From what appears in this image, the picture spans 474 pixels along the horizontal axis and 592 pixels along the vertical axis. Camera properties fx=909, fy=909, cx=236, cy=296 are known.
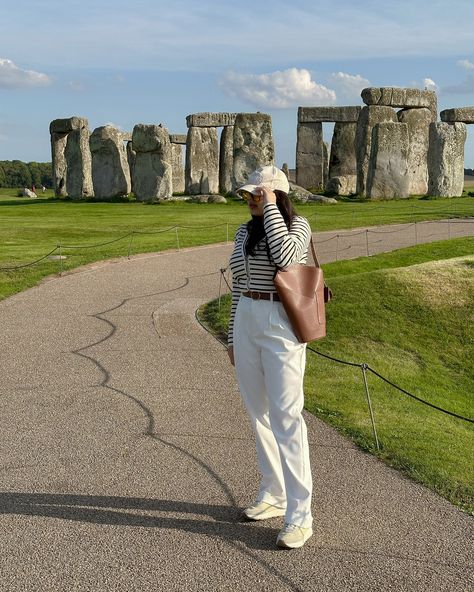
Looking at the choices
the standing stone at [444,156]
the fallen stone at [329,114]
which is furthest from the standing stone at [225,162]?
the standing stone at [444,156]

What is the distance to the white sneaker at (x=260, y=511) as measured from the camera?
599 cm

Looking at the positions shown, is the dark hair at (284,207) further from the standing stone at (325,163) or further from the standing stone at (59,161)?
the standing stone at (325,163)

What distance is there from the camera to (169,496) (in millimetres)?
6461

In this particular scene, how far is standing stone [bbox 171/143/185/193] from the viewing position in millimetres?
50656

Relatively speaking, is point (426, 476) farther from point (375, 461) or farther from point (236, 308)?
point (236, 308)

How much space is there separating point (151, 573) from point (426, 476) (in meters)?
2.68

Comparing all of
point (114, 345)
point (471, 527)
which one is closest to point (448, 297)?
point (114, 345)

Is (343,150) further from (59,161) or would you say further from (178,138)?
(59,161)

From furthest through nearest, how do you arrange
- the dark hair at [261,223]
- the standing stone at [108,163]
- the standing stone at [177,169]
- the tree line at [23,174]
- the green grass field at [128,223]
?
1. the tree line at [23,174]
2. the standing stone at [177,169]
3. the standing stone at [108,163]
4. the green grass field at [128,223]
5. the dark hair at [261,223]

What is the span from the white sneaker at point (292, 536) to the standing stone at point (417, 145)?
35.3 meters

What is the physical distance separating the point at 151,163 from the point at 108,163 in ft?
9.77

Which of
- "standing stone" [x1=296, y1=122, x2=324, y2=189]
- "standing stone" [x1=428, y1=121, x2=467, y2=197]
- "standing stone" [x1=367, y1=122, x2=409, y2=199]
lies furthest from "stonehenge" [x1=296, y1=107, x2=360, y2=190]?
"standing stone" [x1=367, y1=122, x2=409, y2=199]

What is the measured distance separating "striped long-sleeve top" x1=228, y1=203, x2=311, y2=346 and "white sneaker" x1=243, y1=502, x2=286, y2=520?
1.27 meters

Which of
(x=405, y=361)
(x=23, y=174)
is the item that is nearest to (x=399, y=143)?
(x=405, y=361)
